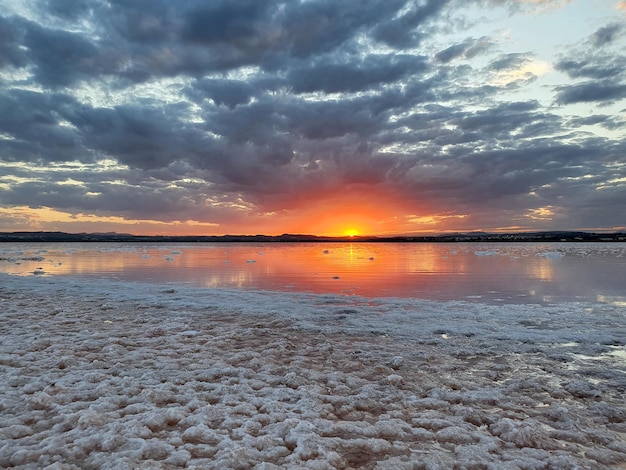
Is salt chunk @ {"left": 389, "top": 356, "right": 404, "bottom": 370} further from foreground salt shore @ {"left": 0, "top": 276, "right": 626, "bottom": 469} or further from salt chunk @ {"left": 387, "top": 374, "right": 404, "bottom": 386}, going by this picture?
salt chunk @ {"left": 387, "top": 374, "right": 404, "bottom": 386}

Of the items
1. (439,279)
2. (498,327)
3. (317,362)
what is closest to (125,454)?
(317,362)

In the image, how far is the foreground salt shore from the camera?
10.5 ft

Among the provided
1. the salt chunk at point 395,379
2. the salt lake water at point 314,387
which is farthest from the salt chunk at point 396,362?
the salt chunk at point 395,379

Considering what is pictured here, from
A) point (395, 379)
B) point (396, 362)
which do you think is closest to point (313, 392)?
point (395, 379)

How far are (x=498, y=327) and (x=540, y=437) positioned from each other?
15.3ft

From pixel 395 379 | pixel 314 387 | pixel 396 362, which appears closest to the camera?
pixel 314 387

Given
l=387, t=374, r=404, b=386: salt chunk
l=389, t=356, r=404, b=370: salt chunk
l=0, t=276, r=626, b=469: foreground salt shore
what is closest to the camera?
l=0, t=276, r=626, b=469: foreground salt shore

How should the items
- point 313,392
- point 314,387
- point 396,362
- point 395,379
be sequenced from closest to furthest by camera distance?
point 313,392 → point 314,387 → point 395,379 → point 396,362

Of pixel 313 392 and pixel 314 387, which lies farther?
pixel 314 387

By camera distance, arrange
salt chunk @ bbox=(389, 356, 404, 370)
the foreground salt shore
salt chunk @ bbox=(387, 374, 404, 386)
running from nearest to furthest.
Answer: the foreground salt shore, salt chunk @ bbox=(387, 374, 404, 386), salt chunk @ bbox=(389, 356, 404, 370)

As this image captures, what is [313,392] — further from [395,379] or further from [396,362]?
[396,362]

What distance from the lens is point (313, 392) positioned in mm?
4527

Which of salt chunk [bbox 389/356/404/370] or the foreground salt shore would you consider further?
salt chunk [bbox 389/356/404/370]

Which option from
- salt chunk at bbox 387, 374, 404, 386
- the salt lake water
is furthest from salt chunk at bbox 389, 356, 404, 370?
salt chunk at bbox 387, 374, 404, 386
